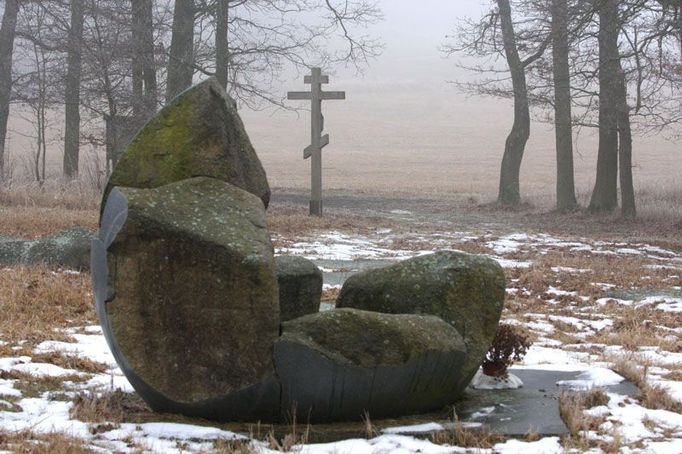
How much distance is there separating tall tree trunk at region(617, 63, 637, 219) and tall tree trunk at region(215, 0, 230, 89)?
33.9 feet

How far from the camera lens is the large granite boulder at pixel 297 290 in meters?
6.78

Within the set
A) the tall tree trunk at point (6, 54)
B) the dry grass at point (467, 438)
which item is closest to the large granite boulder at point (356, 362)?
the dry grass at point (467, 438)

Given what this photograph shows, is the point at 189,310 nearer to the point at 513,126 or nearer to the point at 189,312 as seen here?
the point at 189,312

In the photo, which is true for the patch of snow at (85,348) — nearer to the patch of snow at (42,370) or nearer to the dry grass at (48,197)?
the patch of snow at (42,370)

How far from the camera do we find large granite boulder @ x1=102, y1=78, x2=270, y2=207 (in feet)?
20.1

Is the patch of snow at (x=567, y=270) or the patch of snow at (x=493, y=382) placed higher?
the patch of snow at (x=567, y=270)

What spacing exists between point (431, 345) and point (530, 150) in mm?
70999

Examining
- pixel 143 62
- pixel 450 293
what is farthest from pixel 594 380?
pixel 143 62

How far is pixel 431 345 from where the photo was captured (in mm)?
5703

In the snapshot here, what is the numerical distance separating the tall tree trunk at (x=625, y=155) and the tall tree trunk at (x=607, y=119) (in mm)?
148

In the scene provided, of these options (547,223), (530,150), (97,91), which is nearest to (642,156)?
(530,150)

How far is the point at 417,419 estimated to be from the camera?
232 inches

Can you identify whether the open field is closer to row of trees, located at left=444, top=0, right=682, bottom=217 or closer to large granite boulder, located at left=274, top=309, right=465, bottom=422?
large granite boulder, located at left=274, top=309, right=465, bottom=422

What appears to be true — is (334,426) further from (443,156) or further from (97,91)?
(443,156)
